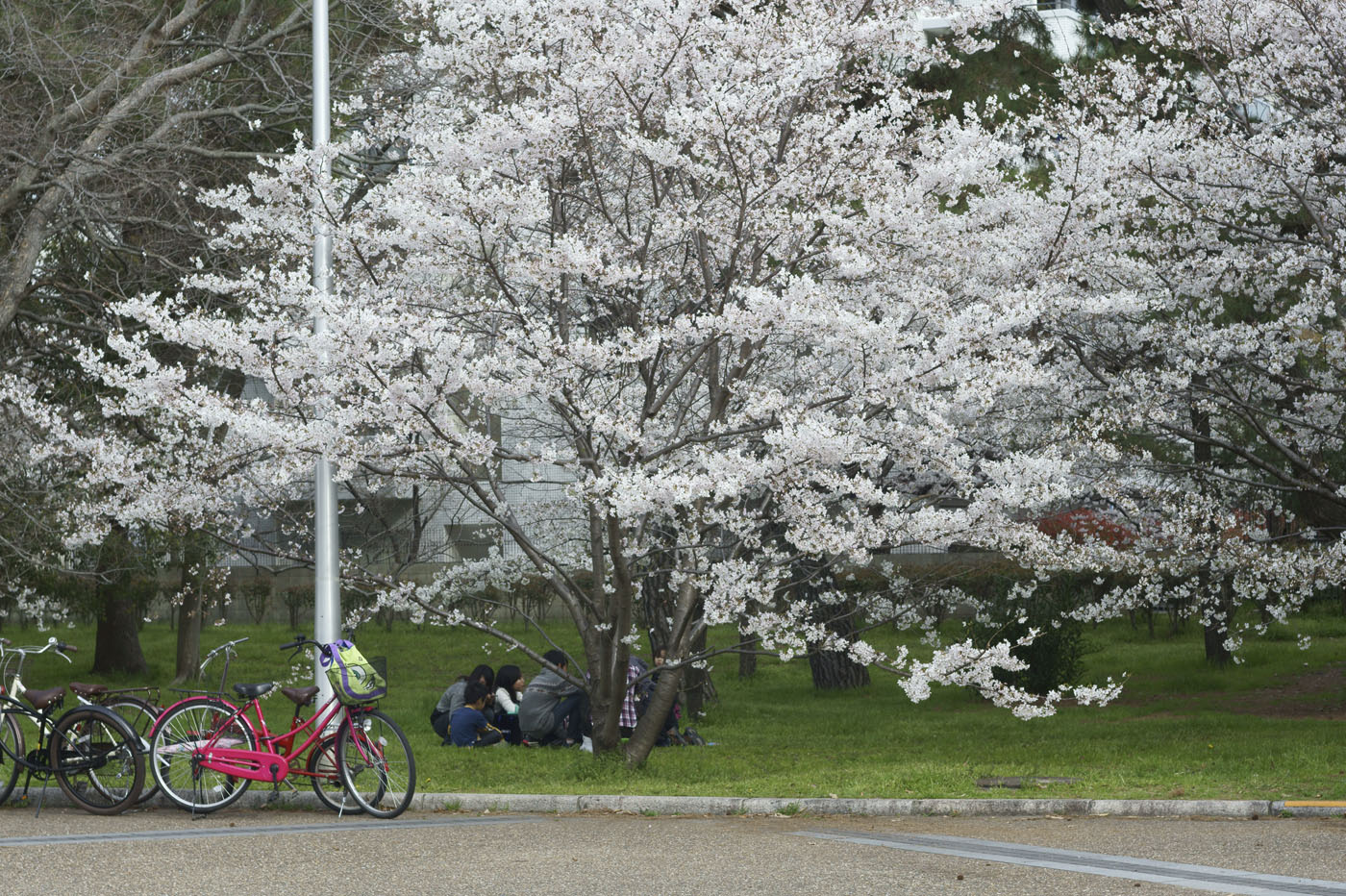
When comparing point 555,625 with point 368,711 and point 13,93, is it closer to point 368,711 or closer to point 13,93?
point 13,93

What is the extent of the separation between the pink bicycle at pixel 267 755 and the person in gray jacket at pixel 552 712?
3922 mm

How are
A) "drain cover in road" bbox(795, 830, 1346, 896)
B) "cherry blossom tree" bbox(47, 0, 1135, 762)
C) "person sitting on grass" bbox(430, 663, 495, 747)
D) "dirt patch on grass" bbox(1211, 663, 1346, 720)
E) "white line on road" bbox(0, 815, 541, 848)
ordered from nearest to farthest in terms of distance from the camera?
"drain cover in road" bbox(795, 830, 1346, 896) < "white line on road" bbox(0, 815, 541, 848) < "cherry blossom tree" bbox(47, 0, 1135, 762) < "person sitting on grass" bbox(430, 663, 495, 747) < "dirt patch on grass" bbox(1211, 663, 1346, 720)

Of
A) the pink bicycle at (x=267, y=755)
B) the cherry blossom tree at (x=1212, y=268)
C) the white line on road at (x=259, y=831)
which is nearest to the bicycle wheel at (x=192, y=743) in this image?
the pink bicycle at (x=267, y=755)

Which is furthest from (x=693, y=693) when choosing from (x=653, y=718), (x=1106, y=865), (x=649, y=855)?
(x=1106, y=865)

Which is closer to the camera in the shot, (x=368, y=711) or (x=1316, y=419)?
(x=368, y=711)

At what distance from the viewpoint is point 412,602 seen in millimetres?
11000

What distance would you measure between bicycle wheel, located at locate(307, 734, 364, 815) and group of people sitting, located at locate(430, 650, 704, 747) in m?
3.76

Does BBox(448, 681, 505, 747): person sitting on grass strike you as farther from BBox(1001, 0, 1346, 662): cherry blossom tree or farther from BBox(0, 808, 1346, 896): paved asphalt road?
BBox(1001, 0, 1346, 662): cherry blossom tree

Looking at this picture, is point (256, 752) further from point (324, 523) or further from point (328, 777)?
point (324, 523)

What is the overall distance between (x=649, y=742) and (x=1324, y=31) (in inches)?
347

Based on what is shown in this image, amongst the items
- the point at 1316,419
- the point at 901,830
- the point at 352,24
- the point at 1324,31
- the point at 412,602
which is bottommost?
the point at 901,830

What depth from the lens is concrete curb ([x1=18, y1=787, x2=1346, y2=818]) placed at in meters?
8.59

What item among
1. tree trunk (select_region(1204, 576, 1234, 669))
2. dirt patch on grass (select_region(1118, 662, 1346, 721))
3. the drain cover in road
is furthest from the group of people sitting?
tree trunk (select_region(1204, 576, 1234, 669))

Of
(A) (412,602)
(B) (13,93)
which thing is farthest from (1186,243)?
(B) (13,93)
